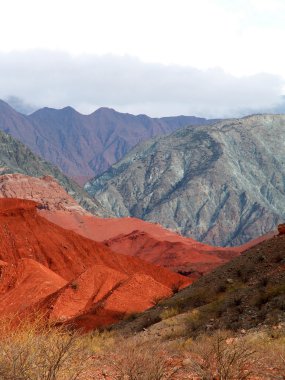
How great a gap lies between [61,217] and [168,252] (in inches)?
972

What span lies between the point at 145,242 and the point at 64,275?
47826 millimetres

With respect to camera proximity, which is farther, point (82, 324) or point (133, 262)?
point (133, 262)

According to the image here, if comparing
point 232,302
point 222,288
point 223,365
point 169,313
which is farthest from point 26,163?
point 223,365

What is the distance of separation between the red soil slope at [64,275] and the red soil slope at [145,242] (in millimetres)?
23550

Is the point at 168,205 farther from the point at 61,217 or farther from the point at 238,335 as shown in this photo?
the point at 238,335

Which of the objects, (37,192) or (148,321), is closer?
(148,321)

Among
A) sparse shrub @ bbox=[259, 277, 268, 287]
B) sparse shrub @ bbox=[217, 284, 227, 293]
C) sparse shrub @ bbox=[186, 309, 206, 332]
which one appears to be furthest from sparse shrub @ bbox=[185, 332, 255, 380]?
sparse shrub @ bbox=[217, 284, 227, 293]

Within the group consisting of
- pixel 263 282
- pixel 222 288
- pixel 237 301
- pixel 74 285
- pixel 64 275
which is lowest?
pixel 64 275

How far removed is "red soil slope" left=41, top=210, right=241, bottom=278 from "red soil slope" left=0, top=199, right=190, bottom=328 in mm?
23550

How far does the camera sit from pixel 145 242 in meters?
104

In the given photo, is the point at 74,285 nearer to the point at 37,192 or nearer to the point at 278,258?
the point at 278,258

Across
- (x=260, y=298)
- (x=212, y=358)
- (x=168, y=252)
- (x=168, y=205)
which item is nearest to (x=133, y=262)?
(x=168, y=252)

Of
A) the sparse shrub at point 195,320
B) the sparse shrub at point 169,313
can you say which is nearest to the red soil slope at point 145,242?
the sparse shrub at point 169,313

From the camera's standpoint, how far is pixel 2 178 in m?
116
